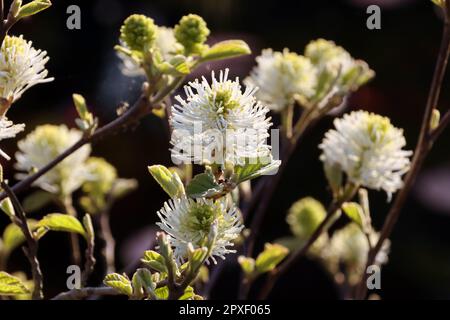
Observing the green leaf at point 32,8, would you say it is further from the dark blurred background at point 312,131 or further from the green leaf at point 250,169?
the dark blurred background at point 312,131

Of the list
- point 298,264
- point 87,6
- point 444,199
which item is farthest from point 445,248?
point 87,6

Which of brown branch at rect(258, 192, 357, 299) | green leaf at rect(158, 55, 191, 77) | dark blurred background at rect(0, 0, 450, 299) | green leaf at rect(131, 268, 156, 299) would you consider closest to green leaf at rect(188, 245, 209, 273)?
green leaf at rect(131, 268, 156, 299)

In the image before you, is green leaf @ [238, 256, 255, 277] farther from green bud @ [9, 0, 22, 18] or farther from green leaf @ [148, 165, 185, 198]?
green bud @ [9, 0, 22, 18]

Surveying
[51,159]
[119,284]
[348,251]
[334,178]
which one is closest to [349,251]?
[348,251]

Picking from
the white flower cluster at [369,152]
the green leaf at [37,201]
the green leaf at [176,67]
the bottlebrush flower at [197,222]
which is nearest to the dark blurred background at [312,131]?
the green leaf at [37,201]

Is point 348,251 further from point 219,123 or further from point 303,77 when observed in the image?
point 219,123
